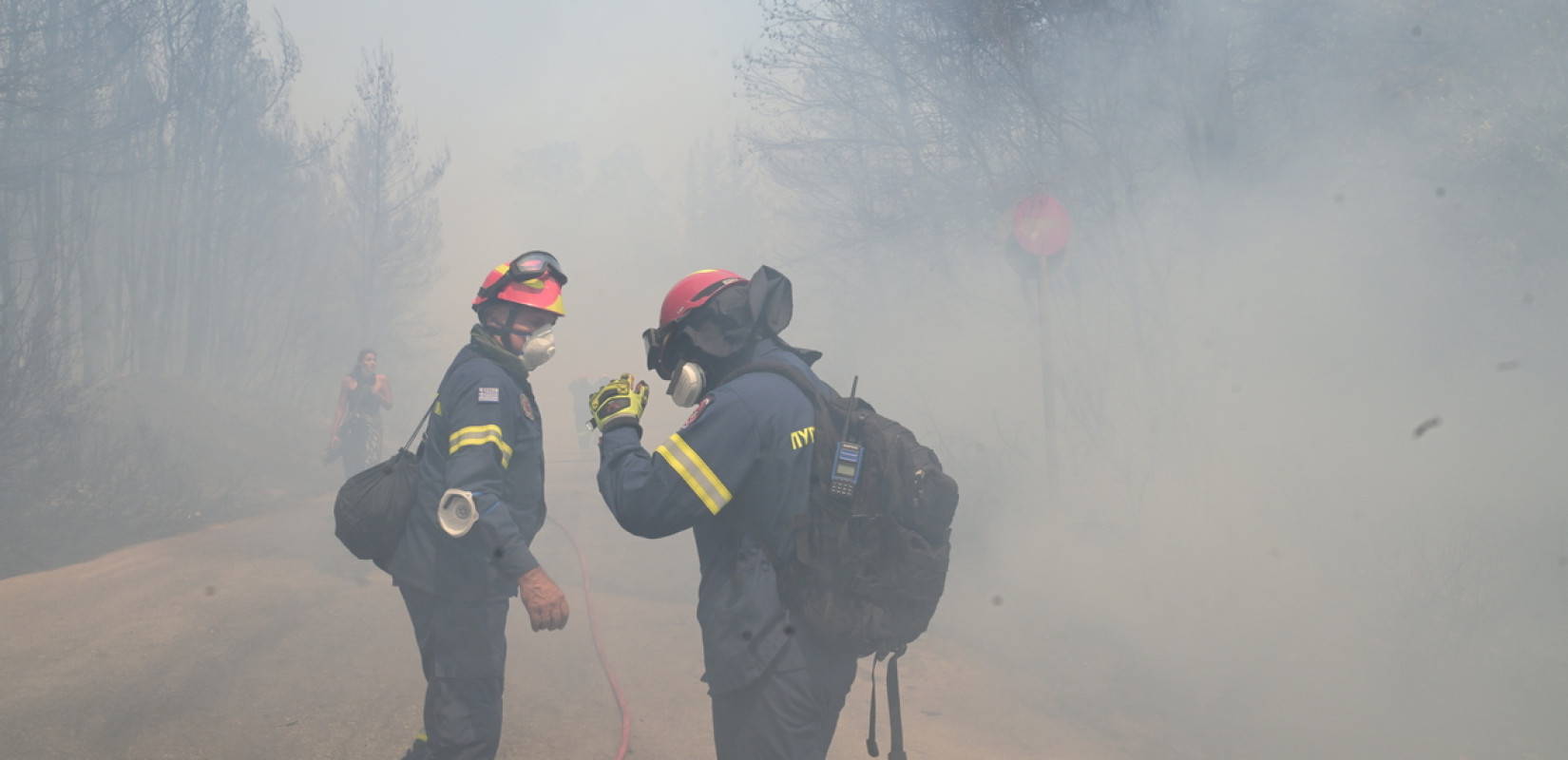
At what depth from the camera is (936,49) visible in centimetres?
959

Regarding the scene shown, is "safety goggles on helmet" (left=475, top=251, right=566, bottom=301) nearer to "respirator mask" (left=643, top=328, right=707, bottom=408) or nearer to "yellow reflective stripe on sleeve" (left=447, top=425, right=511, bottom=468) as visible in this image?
"yellow reflective stripe on sleeve" (left=447, top=425, right=511, bottom=468)

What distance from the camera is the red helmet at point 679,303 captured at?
7.88 ft

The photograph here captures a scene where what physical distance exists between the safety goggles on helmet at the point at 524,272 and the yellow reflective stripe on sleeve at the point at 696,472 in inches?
51.3

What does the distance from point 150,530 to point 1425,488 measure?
39.5 feet

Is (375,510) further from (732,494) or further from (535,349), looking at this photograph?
(732,494)

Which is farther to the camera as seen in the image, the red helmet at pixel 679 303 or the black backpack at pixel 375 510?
the black backpack at pixel 375 510

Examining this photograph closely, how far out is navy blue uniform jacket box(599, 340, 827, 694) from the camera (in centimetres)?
214

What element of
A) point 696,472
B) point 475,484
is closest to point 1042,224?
point 475,484

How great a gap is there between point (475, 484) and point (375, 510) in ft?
1.32

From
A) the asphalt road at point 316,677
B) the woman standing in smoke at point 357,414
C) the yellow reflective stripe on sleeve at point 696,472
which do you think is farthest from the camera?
the woman standing in smoke at point 357,414

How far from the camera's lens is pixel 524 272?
10.7 feet

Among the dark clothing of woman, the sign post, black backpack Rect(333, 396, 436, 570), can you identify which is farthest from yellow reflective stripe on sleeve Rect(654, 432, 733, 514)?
the dark clothing of woman

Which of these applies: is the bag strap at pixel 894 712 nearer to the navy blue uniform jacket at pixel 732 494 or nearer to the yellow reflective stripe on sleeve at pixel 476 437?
the navy blue uniform jacket at pixel 732 494

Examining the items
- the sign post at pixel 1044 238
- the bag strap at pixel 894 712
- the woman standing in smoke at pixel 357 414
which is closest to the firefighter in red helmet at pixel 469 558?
the bag strap at pixel 894 712
